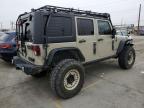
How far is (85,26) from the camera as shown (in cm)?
474

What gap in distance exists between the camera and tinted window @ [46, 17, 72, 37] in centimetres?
388

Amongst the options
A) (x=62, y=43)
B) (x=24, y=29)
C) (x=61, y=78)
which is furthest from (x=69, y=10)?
(x=61, y=78)

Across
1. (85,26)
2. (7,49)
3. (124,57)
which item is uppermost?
(85,26)

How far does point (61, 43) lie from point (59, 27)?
1.38 feet

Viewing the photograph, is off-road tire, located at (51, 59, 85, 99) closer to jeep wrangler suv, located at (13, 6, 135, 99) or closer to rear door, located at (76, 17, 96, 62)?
jeep wrangler suv, located at (13, 6, 135, 99)

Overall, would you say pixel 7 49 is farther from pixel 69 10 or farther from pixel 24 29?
pixel 69 10

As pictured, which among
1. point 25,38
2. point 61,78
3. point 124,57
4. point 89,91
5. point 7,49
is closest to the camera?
point 61,78

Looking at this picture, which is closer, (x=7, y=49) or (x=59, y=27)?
(x=59, y=27)

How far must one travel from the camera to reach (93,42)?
4941mm

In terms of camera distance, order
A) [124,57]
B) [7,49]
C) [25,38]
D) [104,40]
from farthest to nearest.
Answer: [7,49] < [124,57] < [104,40] < [25,38]

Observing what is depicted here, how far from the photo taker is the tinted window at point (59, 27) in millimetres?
3883

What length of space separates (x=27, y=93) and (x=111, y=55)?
3.28 meters

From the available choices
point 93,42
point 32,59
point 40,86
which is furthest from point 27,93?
point 93,42

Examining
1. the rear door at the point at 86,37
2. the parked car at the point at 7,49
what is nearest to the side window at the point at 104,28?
the rear door at the point at 86,37
